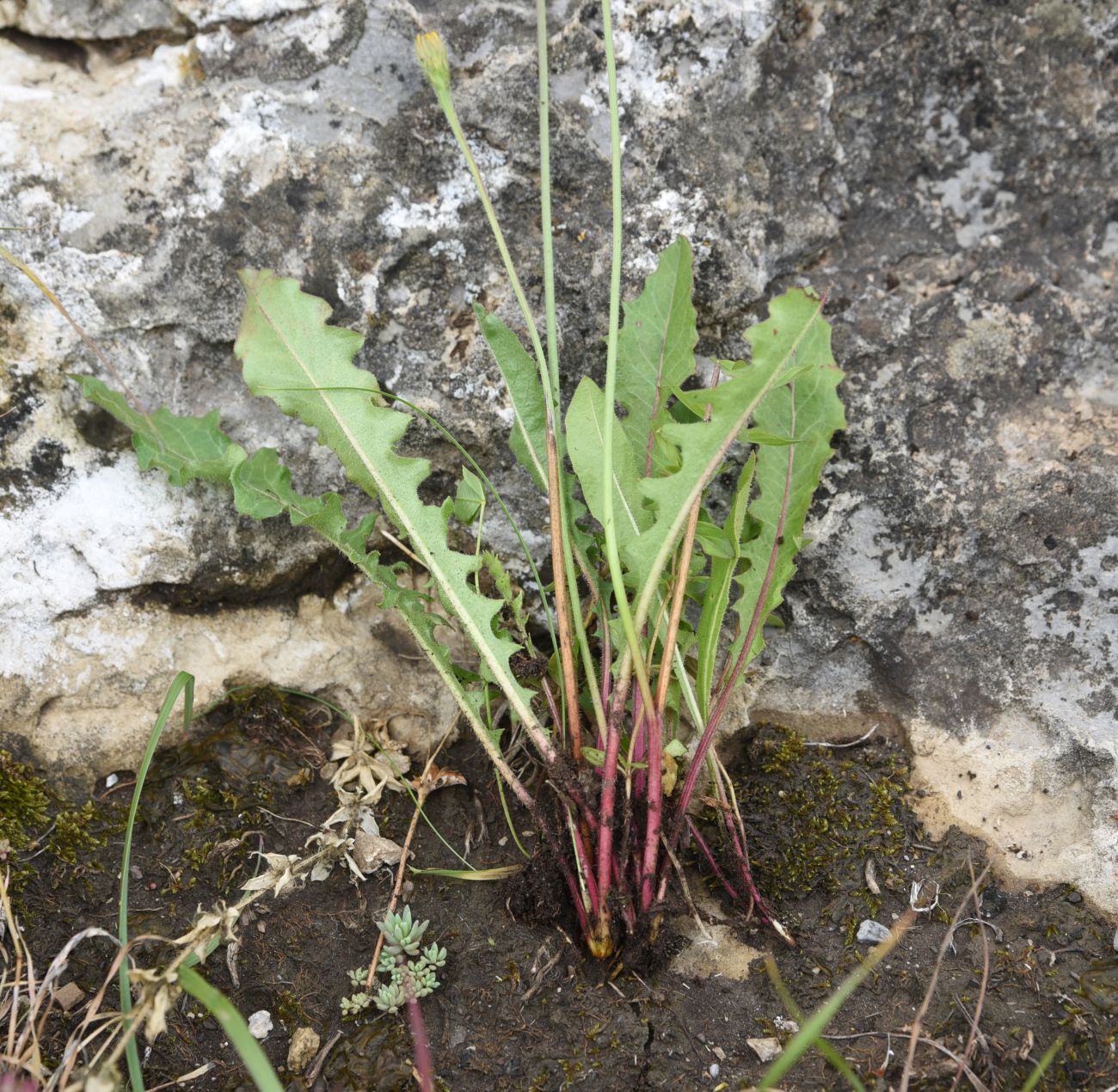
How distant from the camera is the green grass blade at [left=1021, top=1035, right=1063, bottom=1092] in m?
1.30

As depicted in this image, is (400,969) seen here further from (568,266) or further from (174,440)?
(568,266)

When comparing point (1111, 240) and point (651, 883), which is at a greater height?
point (1111, 240)

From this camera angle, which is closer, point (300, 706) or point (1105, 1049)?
point (1105, 1049)

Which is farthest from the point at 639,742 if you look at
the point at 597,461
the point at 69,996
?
the point at 69,996

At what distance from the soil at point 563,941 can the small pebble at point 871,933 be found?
1 centimetres

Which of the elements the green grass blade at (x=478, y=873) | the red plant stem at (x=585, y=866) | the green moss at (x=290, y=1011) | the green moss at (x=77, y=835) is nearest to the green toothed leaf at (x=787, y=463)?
the red plant stem at (x=585, y=866)

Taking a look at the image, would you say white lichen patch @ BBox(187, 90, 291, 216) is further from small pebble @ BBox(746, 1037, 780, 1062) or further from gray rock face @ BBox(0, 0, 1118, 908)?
small pebble @ BBox(746, 1037, 780, 1062)

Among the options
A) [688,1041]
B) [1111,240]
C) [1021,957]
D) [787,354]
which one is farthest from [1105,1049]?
[1111,240]

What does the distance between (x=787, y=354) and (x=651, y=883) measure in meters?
0.89

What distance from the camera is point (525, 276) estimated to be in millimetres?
1921

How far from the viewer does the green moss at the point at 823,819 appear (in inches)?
68.4

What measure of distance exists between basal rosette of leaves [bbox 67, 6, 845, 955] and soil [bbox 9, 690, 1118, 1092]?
95 millimetres

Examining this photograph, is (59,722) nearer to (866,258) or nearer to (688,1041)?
(688,1041)

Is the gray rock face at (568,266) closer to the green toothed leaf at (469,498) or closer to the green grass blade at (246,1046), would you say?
the green toothed leaf at (469,498)
